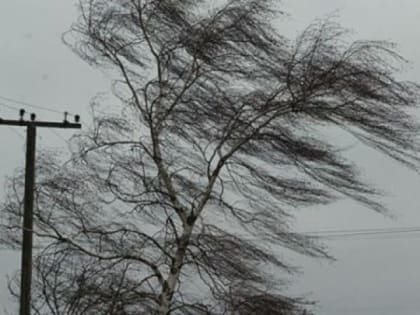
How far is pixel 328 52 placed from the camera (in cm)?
1917

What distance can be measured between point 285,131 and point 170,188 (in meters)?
2.24

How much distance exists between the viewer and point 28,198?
A: 909 inches

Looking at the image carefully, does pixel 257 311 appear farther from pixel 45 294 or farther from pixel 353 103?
pixel 45 294

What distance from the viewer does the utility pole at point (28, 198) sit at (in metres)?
22.7

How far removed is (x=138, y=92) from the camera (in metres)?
20.9

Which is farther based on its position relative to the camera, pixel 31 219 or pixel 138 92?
pixel 31 219

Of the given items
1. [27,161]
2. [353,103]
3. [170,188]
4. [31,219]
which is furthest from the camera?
[27,161]

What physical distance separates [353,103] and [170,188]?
11.6 feet

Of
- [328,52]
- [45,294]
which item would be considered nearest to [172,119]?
[328,52]

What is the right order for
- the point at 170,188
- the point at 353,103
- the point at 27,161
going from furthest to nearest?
the point at 27,161 < the point at 170,188 < the point at 353,103

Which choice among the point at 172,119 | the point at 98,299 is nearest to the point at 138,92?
the point at 172,119

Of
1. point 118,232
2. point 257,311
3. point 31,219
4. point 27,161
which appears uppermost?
point 27,161

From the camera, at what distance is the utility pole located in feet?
74.5

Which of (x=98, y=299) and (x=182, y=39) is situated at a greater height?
(x=182, y=39)
